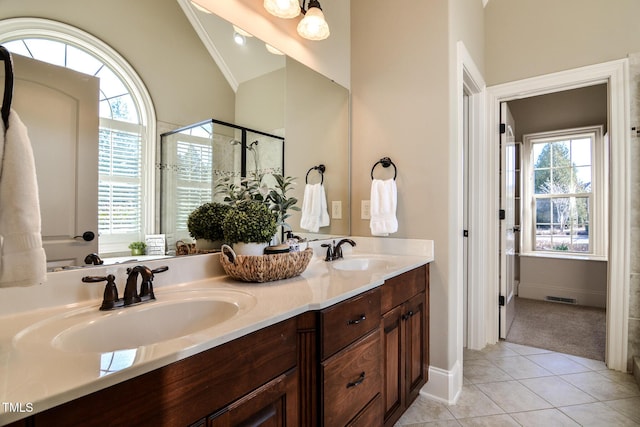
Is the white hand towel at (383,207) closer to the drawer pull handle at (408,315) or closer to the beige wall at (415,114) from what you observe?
the beige wall at (415,114)

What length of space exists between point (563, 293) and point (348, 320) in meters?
3.88

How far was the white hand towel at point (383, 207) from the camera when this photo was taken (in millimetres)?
1957

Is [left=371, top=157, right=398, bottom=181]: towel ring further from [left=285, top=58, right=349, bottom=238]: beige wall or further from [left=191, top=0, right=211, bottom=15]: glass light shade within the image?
[left=191, top=0, right=211, bottom=15]: glass light shade

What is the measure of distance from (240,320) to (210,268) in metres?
0.57

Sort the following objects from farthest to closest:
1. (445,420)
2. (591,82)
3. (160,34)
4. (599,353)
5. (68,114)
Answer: (599,353)
(591,82)
(445,420)
(160,34)
(68,114)

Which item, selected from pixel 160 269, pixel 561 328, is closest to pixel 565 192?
pixel 561 328

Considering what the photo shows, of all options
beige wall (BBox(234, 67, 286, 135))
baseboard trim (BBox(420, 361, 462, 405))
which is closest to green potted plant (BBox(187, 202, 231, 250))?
beige wall (BBox(234, 67, 286, 135))

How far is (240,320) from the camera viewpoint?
80 centimetres

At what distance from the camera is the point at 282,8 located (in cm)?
161

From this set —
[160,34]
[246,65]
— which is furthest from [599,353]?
[160,34]

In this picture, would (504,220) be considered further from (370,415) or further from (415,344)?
(370,415)

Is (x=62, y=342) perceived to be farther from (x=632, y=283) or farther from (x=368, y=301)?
(x=632, y=283)

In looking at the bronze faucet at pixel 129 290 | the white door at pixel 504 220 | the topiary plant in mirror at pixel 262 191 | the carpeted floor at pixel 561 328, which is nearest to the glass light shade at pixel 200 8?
the topiary plant in mirror at pixel 262 191

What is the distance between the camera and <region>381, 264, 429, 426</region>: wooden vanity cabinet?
4.77 ft
